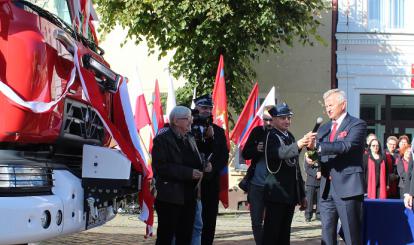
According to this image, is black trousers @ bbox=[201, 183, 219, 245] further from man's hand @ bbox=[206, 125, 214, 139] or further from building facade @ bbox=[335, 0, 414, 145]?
building facade @ bbox=[335, 0, 414, 145]

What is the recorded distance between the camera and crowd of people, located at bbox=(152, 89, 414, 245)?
20.4ft

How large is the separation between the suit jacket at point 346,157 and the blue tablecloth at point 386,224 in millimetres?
741

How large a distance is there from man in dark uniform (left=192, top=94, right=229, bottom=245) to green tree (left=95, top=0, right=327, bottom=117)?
21.3 feet

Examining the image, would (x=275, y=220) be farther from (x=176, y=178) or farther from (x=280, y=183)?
(x=176, y=178)

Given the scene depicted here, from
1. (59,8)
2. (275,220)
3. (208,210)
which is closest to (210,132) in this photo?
(208,210)

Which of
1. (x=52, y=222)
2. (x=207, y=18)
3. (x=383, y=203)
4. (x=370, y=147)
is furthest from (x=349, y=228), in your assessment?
(x=207, y=18)

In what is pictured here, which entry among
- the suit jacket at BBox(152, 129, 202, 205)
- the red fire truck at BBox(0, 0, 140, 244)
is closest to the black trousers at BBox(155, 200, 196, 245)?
the suit jacket at BBox(152, 129, 202, 205)

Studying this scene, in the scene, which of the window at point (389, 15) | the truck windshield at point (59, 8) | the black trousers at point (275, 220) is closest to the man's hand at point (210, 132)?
the black trousers at point (275, 220)

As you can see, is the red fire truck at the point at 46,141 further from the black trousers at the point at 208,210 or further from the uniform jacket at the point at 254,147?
the uniform jacket at the point at 254,147

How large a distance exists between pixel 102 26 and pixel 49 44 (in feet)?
35.5

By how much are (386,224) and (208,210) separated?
2.00 m

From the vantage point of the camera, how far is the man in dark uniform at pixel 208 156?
24.5ft

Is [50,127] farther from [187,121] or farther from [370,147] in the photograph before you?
[370,147]

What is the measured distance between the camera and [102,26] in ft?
50.0
